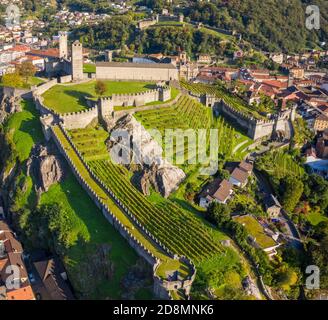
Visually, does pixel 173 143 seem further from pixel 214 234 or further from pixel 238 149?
pixel 214 234

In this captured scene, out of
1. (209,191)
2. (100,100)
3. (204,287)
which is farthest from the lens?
(100,100)

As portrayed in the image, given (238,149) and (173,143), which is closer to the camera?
(173,143)

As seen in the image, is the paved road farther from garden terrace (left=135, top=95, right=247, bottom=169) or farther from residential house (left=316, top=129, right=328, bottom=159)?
residential house (left=316, top=129, right=328, bottom=159)

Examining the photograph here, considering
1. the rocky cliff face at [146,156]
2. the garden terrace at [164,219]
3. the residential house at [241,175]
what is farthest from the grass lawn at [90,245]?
the residential house at [241,175]

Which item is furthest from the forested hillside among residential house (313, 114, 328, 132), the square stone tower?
the square stone tower

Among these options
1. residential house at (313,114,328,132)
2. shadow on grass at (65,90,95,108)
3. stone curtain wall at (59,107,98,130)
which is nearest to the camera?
stone curtain wall at (59,107,98,130)

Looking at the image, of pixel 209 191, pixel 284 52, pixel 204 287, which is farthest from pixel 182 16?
pixel 204 287

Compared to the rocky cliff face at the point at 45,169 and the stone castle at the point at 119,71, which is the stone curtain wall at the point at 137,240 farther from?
the stone castle at the point at 119,71
